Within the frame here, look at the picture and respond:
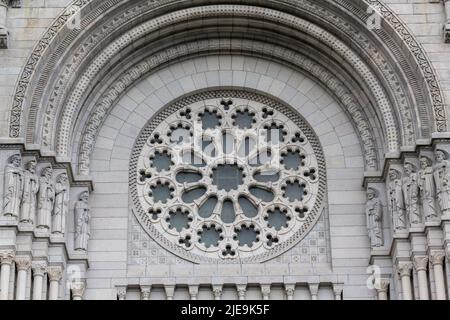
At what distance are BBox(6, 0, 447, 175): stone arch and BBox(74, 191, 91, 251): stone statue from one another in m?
1.14

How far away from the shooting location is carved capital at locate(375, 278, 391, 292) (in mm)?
28500

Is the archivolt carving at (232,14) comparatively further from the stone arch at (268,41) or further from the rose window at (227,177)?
the rose window at (227,177)

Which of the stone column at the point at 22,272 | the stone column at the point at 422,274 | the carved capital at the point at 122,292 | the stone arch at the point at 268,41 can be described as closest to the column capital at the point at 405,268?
the stone column at the point at 422,274

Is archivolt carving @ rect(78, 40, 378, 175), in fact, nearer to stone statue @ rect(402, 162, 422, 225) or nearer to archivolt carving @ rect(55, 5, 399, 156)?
archivolt carving @ rect(55, 5, 399, 156)

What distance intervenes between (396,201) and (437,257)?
5.88 ft

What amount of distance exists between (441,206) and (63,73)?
8650 mm

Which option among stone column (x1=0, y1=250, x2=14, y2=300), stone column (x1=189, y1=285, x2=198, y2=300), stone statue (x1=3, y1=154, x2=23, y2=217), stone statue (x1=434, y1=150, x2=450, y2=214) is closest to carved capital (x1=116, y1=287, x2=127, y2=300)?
stone column (x1=189, y1=285, x2=198, y2=300)

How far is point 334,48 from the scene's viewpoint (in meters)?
30.4

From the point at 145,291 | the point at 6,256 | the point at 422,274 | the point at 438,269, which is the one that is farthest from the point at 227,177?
the point at 6,256

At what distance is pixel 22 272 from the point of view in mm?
27141

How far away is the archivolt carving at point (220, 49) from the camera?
99.0ft

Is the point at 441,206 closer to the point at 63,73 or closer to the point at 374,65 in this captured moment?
the point at 374,65
